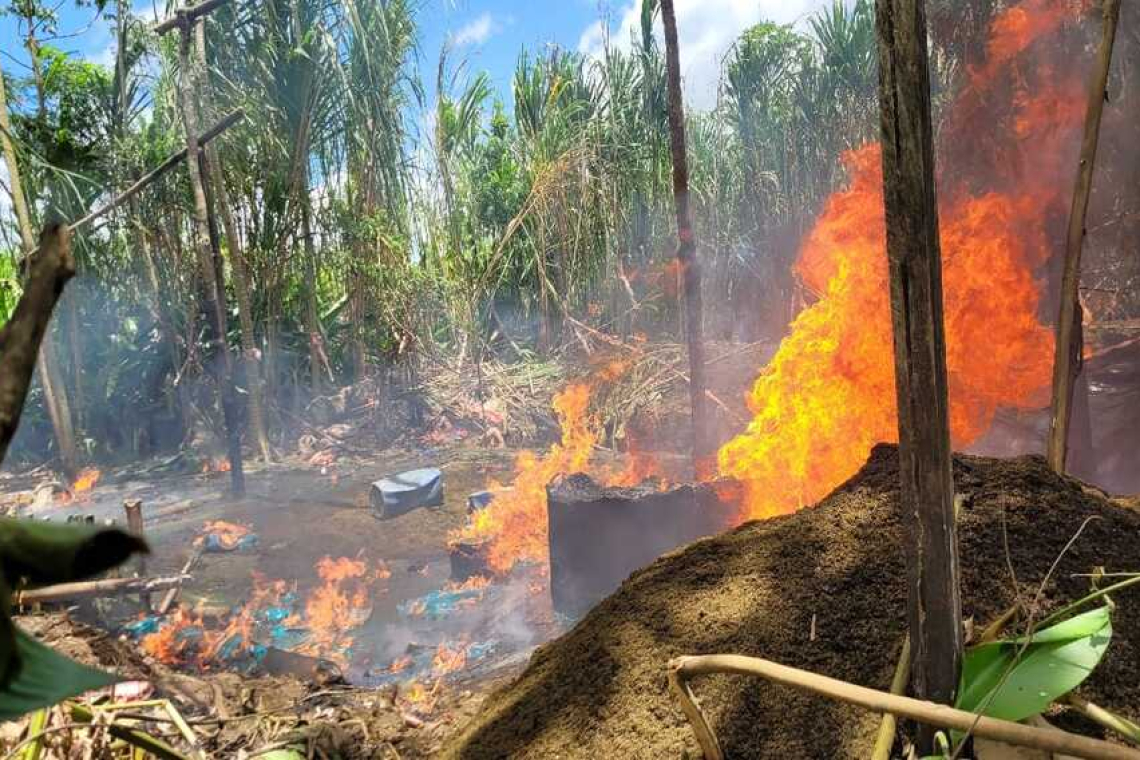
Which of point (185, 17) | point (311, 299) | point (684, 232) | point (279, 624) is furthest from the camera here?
point (311, 299)

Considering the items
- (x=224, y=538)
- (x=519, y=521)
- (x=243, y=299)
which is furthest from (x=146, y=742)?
(x=243, y=299)

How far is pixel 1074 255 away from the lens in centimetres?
306

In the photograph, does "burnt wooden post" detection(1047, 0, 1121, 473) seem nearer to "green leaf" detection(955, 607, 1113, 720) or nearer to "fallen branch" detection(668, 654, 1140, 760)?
"green leaf" detection(955, 607, 1113, 720)

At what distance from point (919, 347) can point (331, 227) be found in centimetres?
1475

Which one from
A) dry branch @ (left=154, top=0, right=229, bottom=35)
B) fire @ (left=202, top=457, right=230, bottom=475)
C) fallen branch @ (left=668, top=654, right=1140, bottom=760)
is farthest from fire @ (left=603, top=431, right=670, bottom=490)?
dry branch @ (left=154, top=0, right=229, bottom=35)

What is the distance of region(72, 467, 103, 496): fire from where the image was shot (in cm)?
1147

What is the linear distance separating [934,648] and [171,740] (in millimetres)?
2706

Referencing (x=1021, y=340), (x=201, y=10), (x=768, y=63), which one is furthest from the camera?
(x=768, y=63)

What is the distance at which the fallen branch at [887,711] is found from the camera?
1.25 m

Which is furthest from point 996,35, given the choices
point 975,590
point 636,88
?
point 636,88

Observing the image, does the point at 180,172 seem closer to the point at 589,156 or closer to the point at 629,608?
the point at 589,156

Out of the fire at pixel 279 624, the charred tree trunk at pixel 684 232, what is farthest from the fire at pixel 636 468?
the fire at pixel 279 624

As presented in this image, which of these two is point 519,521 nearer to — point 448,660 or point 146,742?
point 448,660

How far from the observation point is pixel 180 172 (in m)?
13.9
